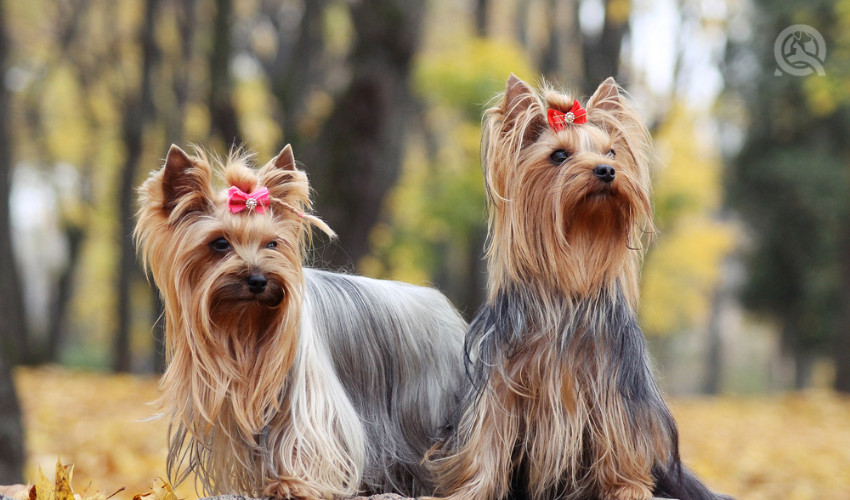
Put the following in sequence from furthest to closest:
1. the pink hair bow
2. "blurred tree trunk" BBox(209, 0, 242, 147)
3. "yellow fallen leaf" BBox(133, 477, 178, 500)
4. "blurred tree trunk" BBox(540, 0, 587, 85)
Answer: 1. "blurred tree trunk" BBox(540, 0, 587, 85)
2. "blurred tree trunk" BBox(209, 0, 242, 147)
3. "yellow fallen leaf" BBox(133, 477, 178, 500)
4. the pink hair bow

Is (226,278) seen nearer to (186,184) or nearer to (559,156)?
(186,184)

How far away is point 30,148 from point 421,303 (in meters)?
20.7

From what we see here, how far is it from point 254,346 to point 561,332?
4.29ft

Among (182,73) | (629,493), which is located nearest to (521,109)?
(629,493)

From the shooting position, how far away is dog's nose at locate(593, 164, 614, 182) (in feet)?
11.4

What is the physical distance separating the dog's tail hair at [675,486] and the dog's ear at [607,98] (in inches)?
64.7

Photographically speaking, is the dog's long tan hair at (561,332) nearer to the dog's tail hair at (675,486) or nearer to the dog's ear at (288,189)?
the dog's tail hair at (675,486)

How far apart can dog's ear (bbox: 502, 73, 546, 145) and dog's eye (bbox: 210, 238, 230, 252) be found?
4.24ft

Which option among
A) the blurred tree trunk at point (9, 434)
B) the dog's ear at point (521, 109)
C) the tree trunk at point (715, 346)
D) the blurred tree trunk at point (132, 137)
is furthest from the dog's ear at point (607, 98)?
the tree trunk at point (715, 346)

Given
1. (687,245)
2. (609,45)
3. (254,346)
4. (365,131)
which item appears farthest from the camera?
(687,245)

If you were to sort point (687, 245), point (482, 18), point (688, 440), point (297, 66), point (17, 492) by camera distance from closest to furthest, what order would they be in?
point (17, 492) → point (688, 440) → point (297, 66) → point (482, 18) → point (687, 245)

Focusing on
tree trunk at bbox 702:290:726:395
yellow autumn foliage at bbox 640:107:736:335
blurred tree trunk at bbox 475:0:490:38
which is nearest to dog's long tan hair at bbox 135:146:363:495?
blurred tree trunk at bbox 475:0:490:38

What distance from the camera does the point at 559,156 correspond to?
360 cm

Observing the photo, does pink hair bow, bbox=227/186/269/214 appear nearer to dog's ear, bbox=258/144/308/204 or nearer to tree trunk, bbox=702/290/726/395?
dog's ear, bbox=258/144/308/204
